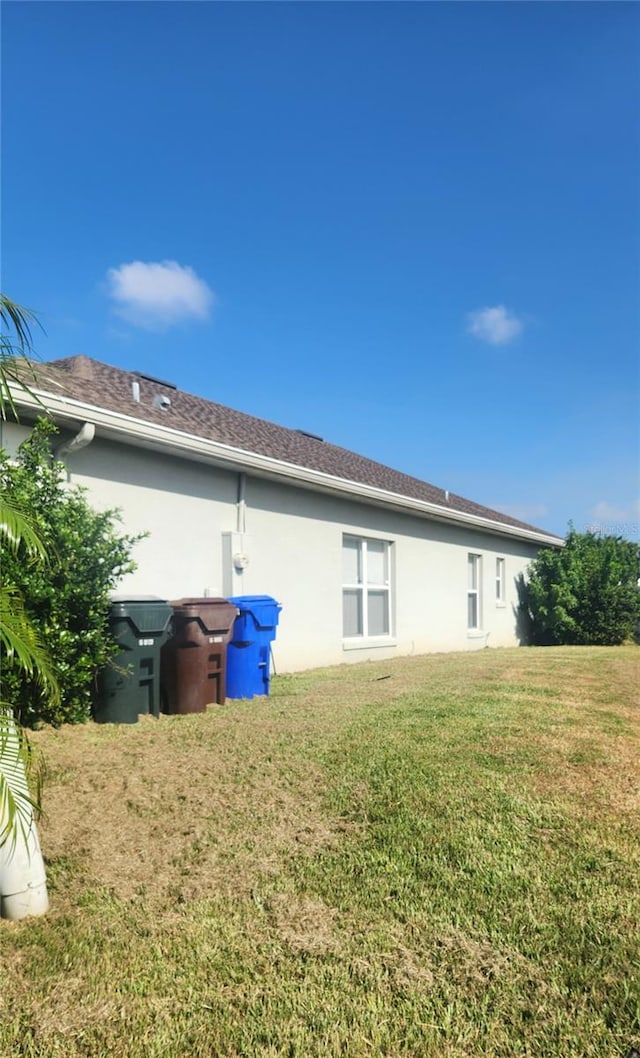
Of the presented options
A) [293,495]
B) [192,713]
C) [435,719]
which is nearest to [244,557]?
[293,495]

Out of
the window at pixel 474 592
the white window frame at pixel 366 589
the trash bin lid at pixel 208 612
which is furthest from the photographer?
the window at pixel 474 592

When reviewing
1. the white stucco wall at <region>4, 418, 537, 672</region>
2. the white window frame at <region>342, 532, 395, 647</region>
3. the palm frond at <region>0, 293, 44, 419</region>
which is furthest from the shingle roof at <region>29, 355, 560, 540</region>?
the palm frond at <region>0, 293, 44, 419</region>

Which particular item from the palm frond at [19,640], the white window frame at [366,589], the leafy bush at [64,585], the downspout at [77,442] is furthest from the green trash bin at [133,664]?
the white window frame at [366,589]

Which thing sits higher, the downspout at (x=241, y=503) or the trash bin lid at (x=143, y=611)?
the downspout at (x=241, y=503)

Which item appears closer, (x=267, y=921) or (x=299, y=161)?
(x=267, y=921)

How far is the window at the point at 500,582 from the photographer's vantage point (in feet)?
56.1

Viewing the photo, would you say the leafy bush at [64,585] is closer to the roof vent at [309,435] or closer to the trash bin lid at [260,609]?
the trash bin lid at [260,609]

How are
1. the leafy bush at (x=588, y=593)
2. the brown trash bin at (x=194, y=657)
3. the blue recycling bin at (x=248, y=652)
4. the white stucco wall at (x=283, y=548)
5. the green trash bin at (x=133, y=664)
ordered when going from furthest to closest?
1. the leafy bush at (x=588, y=593)
2. the white stucco wall at (x=283, y=548)
3. the blue recycling bin at (x=248, y=652)
4. the brown trash bin at (x=194, y=657)
5. the green trash bin at (x=133, y=664)

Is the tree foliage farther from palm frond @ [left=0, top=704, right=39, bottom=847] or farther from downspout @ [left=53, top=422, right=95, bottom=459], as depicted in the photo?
downspout @ [left=53, top=422, right=95, bottom=459]

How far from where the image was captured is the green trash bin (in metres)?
5.94

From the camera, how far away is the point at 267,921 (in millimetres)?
2756

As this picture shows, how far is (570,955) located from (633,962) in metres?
0.22

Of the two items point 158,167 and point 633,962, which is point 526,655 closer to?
point 633,962

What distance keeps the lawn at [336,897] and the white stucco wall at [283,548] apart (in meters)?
3.08
